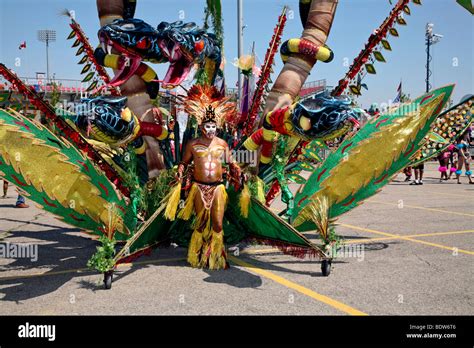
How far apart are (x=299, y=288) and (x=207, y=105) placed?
229cm

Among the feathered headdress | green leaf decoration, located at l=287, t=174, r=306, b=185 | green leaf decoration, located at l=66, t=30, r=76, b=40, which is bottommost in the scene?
green leaf decoration, located at l=287, t=174, r=306, b=185

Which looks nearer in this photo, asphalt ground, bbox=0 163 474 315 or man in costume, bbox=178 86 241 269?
asphalt ground, bbox=0 163 474 315

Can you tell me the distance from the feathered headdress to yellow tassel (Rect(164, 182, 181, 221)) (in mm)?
822

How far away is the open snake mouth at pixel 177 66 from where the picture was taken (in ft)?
14.7

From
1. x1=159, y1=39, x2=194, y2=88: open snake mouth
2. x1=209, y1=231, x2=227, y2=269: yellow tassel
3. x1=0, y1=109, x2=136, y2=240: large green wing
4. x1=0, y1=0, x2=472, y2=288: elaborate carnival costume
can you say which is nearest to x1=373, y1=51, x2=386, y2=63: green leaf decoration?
x1=0, y1=0, x2=472, y2=288: elaborate carnival costume

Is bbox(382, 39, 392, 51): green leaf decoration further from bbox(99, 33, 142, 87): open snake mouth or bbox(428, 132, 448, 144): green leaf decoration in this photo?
bbox(99, 33, 142, 87): open snake mouth

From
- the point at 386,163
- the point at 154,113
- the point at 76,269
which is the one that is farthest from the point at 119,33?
the point at 386,163

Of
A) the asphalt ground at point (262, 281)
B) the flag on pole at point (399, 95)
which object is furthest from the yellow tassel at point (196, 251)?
the flag on pole at point (399, 95)

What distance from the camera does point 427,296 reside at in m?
3.93

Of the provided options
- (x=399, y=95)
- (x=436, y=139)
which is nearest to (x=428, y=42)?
(x=399, y=95)

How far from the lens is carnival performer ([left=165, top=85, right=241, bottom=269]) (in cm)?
495

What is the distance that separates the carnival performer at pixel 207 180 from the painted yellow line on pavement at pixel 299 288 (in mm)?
353

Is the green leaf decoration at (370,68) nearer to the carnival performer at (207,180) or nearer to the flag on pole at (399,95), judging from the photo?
the carnival performer at (207,180)

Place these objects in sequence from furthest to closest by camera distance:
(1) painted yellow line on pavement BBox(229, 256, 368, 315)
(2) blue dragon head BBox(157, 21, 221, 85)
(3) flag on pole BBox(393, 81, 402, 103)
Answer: (3) flag on pole BBox(393, 81, 402, 103) < (2) blue dragon head BBox(157, 21, 221, 85) < (1) painted yellow line on pavement BBox(229, 256, 368, 315)
